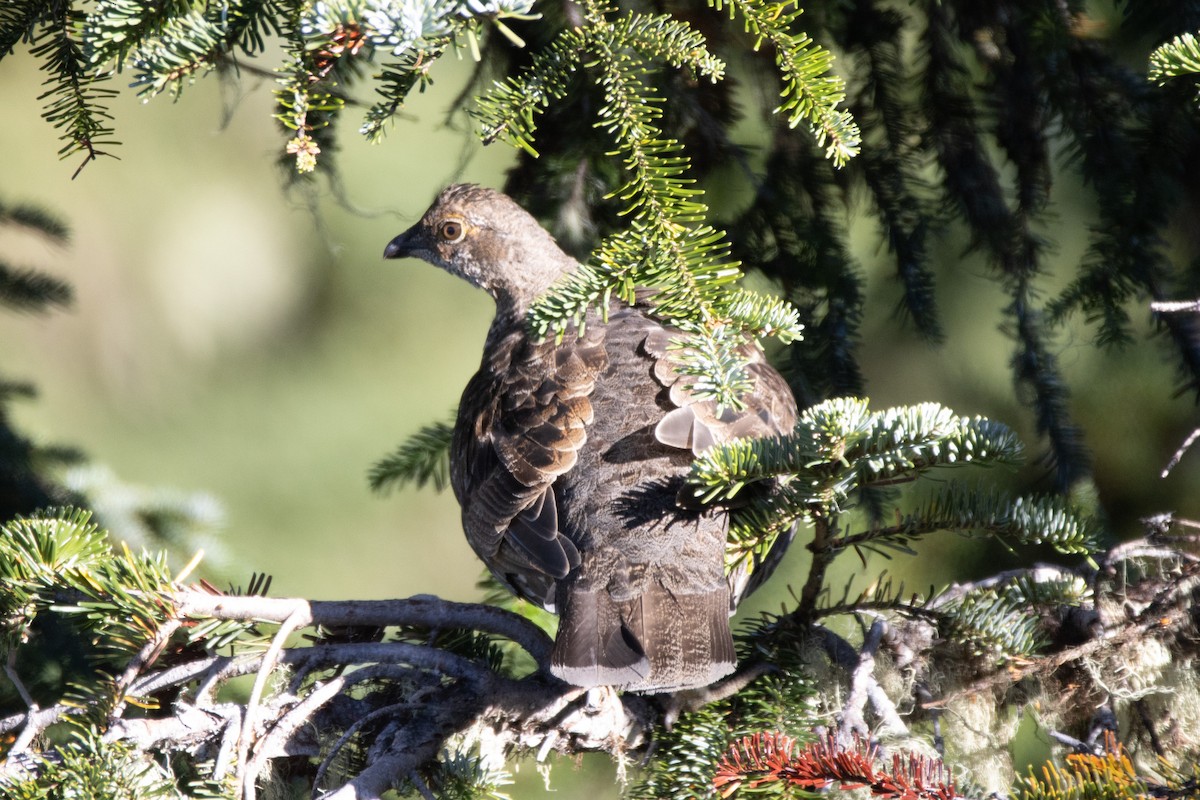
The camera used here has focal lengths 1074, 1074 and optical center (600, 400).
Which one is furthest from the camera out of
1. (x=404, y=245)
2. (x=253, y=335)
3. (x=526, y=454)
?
(x=253, y=335)

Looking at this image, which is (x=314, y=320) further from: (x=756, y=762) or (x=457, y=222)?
A: (x=756, y=762)

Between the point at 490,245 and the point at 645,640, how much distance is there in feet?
5.54

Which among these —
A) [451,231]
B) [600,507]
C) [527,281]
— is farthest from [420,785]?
[451,231]

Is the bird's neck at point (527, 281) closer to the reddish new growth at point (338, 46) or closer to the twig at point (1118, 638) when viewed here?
the reddish new growth at point (338, 46)

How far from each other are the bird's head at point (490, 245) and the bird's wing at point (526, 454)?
1.75 ft

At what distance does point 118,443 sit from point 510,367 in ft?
21.3

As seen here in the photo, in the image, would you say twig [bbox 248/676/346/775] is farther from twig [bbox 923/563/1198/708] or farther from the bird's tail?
twig [bbox 923/563/1198/708]

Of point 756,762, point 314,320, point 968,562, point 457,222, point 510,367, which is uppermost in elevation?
point 314,320

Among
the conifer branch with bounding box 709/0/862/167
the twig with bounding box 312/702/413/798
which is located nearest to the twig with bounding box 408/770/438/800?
the twig with bounding box 312/702/413/798

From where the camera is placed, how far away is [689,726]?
236 cm

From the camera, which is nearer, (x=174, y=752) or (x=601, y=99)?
(x=174, y=752)

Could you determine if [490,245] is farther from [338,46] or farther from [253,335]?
[253,335]

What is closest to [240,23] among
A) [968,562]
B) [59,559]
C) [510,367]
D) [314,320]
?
[59,559]

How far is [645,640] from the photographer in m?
2.27
